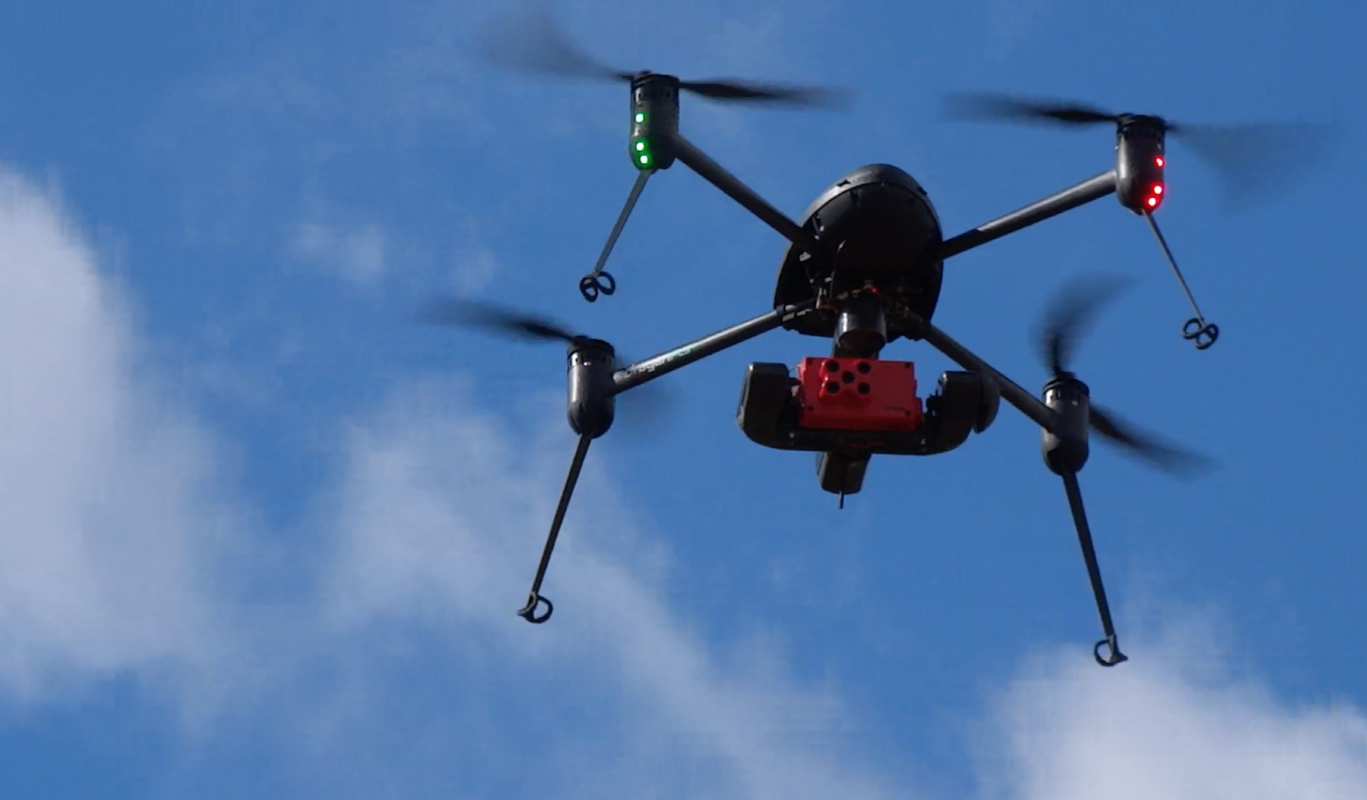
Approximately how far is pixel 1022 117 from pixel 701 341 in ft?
14.4

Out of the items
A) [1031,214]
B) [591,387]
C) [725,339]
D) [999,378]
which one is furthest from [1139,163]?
[591,387]

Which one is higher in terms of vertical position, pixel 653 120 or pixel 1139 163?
pixel 1139 163

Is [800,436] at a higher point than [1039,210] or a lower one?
lower

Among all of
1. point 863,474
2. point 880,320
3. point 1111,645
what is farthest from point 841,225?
point 1111,645

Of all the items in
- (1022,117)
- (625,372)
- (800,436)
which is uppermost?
(1022,117)

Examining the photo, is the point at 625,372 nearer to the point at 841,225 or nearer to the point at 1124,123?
the point at 841,225

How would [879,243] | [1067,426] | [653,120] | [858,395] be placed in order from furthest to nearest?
[1067,426]
[653,120]
[879,243]
[858,395]

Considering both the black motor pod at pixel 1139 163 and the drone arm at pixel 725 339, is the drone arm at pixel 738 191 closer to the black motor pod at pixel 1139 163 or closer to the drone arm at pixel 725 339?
the drone arm at pixel 725 339

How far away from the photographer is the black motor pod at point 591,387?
3130cm

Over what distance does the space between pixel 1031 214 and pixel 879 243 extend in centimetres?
181

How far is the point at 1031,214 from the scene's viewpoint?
96.7ft

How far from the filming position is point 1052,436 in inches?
1231

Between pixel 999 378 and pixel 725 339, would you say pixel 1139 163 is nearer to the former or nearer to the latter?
pixel 999 378

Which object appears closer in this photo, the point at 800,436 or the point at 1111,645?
the point at 800,436
